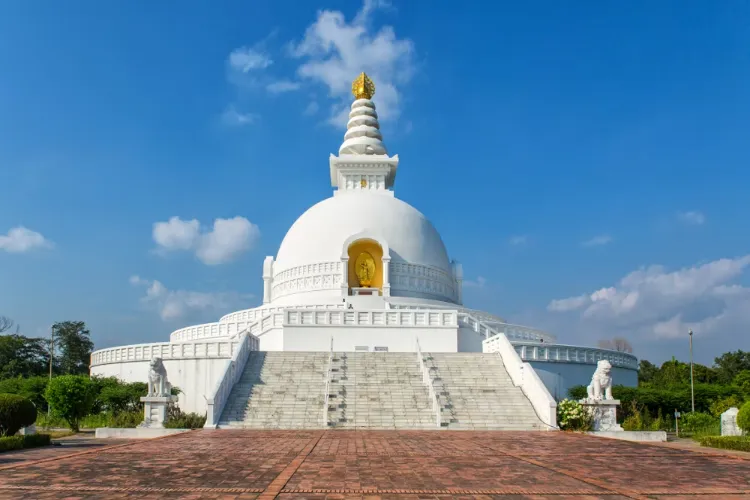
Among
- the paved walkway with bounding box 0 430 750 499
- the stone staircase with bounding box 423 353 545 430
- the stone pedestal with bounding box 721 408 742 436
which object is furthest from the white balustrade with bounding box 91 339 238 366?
the stone pedestal with bounding box 721 408 742 436

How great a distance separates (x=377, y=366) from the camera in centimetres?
2553

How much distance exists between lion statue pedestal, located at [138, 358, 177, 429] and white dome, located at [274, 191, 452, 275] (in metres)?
19.0

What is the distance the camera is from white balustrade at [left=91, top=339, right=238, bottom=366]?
2847 centimetres

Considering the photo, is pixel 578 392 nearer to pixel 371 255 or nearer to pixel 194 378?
pixel 194 378

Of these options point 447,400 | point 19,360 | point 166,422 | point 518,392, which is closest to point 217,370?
point 166,422

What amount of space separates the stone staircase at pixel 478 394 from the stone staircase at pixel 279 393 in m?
4.13

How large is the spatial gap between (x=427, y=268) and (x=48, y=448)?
90.1 feet

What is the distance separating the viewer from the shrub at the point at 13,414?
17.4 meters

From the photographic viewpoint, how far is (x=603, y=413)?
21.4 metres

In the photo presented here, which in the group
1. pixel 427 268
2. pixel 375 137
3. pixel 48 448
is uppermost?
pixel 375 137

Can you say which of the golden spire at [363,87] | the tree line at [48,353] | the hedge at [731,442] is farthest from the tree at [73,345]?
the hedge at [731,442]

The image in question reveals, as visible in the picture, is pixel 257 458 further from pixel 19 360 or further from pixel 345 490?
pixel 19 360

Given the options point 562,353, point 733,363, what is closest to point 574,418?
point 562,353

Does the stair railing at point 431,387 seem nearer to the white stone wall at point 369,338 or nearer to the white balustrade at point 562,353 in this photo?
the white stone wall at point 369,338
